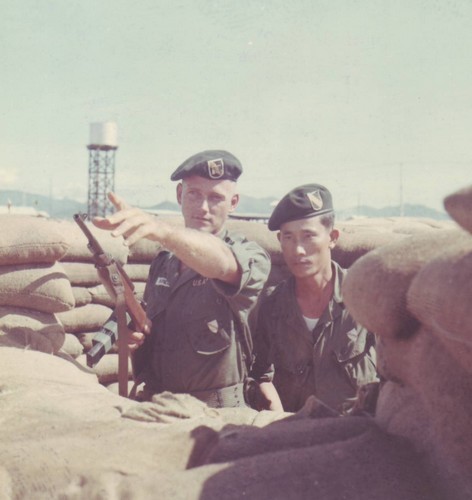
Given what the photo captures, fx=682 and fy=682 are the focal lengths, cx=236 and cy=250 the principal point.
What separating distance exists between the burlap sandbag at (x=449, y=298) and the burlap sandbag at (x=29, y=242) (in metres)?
2.15

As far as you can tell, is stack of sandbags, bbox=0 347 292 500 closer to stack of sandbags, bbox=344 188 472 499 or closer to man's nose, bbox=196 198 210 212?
stack of sandbags, bbox=344 188 472 499

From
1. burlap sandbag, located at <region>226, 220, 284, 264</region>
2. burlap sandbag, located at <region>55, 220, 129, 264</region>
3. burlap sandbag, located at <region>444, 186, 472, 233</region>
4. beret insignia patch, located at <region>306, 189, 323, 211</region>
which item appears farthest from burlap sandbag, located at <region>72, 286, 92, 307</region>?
burlap sandbag, located at <region>444, 186, 472, 233</region>

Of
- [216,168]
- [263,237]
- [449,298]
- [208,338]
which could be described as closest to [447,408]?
[449,298]

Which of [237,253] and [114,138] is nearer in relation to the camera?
[237,253]

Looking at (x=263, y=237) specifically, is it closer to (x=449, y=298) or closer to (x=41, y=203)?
(x=449, y=298)

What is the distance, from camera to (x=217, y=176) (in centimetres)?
222

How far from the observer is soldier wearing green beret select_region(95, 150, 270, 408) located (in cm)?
200

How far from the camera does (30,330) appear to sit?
2.40 meters

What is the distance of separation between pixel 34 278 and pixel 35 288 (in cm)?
4

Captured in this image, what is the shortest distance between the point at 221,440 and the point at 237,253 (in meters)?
0.98

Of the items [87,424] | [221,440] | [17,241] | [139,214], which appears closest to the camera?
[221,440]

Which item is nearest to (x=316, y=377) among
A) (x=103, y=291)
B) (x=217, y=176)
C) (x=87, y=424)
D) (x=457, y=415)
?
(x=217, y=176)

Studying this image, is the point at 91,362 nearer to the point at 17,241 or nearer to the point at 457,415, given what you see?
the point at 17,241

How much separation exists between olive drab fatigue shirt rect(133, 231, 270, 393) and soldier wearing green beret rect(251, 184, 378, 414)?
127mm
